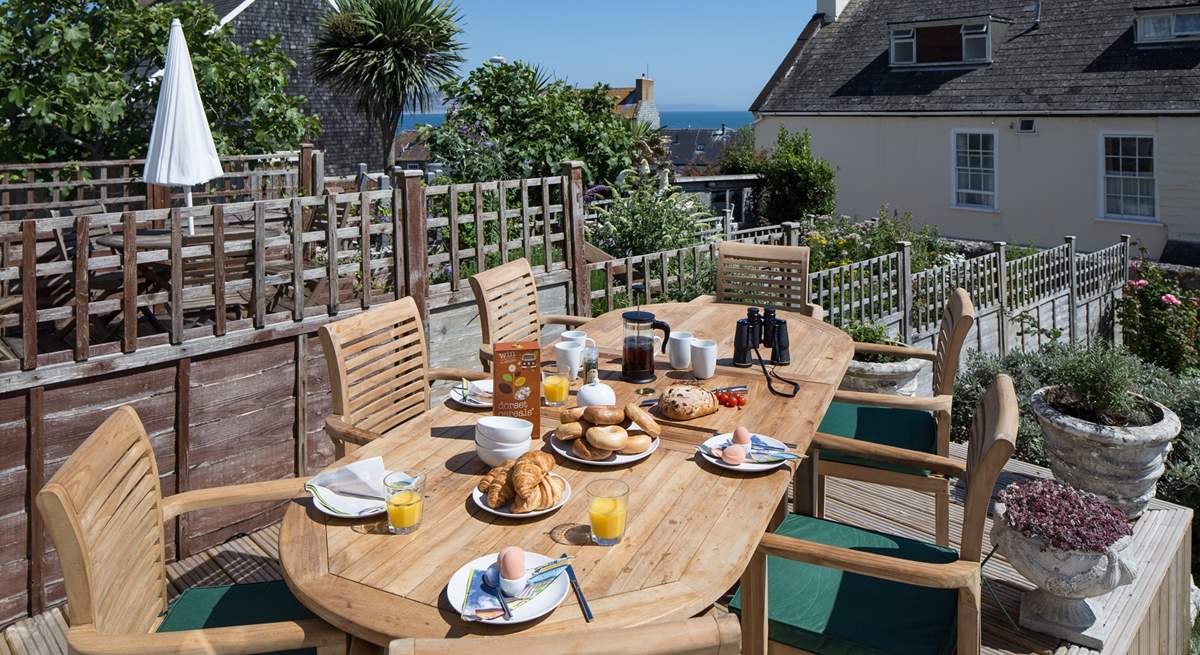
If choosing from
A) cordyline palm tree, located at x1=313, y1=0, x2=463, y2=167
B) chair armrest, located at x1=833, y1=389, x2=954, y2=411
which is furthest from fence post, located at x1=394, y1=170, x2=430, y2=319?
cordyline palm tree, located at x1=313, y1=0, x2=463, y2=167

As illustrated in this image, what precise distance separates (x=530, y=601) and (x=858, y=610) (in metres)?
1.05

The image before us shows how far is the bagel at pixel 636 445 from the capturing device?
8.86 feet

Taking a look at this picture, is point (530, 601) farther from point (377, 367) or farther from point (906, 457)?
point (377, 367)

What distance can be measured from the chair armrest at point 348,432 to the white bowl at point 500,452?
0.50 metres

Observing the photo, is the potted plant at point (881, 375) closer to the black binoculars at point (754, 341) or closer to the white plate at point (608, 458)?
the black binoculars at point (754, 341)

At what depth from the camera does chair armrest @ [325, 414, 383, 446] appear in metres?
3.08

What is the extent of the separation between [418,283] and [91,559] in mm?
3392

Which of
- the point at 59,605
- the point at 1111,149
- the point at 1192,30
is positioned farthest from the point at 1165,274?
the point at 59,605

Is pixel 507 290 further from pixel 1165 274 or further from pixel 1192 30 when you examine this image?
pixel 1192 30

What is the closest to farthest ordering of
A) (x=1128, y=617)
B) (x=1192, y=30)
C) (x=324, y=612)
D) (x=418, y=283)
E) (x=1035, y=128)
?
(x=324, y=612) < (x=1128, y=617) < (x=418, y=283) < (x=1192, y=30) < (x=1035, y=128)

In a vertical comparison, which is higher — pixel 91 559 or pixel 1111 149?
pixel 1111 149

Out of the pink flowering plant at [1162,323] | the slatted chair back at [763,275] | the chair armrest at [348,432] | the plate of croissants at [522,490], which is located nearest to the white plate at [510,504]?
the plate of croissants at [522,490]

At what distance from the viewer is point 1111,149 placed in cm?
1554

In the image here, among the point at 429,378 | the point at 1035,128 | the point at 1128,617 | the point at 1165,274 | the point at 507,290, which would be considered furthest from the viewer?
the point at 1035,128
